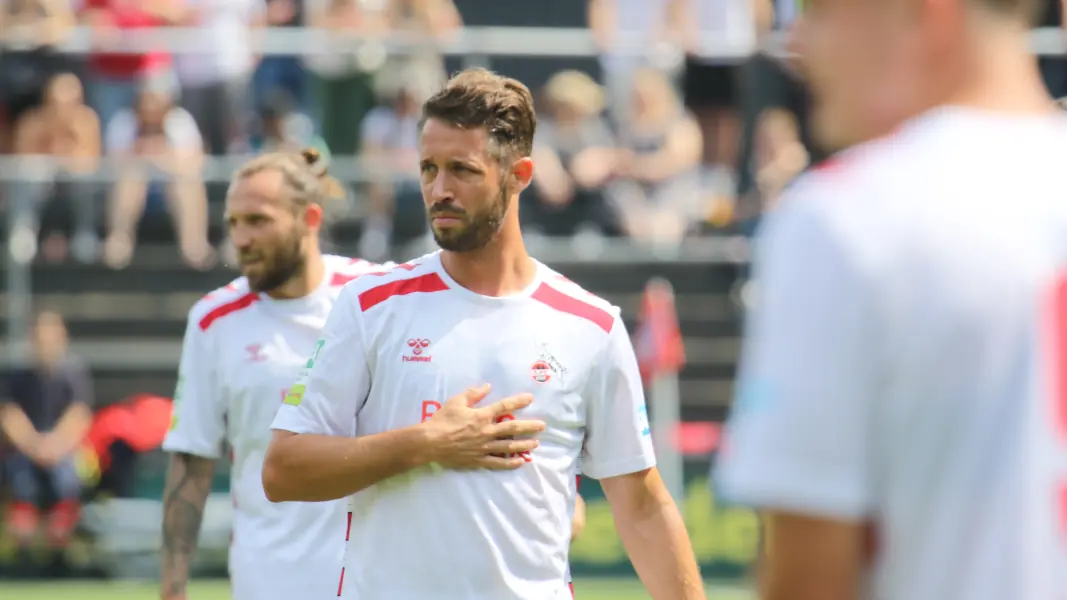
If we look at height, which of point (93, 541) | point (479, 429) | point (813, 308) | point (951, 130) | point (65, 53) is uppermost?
point (65, 53)

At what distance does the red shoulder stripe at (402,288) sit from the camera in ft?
14.6

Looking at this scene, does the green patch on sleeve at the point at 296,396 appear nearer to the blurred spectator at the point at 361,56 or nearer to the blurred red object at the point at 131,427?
the blurred red object at the point at 131,427

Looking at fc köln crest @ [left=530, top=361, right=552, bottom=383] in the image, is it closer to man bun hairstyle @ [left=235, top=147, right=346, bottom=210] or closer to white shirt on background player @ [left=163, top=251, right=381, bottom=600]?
white shirt on background player @ [left=163, top=251, right=381, bottom=600]

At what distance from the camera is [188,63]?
14750mm

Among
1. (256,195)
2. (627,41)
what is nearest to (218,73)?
(627,41)

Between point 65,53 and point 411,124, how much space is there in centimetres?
330

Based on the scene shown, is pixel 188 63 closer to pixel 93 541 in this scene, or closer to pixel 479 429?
pixel 93 541

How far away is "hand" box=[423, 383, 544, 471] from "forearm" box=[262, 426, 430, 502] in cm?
6

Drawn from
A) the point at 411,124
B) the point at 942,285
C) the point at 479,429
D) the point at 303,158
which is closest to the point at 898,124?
the point at 942,285

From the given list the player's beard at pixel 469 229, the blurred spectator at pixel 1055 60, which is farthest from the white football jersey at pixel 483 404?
the blurred spectator at pixel 1055 60

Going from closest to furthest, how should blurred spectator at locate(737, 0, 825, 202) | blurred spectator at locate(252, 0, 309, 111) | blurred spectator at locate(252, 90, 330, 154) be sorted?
blurred spectator at locate(737, 0, 825, 202)
blurred spectator at locate(252, 90, 330, 154)
blurred spectator at locate(252, 0, 309, 111)

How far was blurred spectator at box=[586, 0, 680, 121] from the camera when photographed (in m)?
15.0

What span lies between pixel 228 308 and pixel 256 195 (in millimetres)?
456

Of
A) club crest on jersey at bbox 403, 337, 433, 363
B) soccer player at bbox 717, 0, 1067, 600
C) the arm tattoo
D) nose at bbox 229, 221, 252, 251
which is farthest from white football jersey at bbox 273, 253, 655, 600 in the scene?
soccer player at bbox 717, 0, 1067, 600
